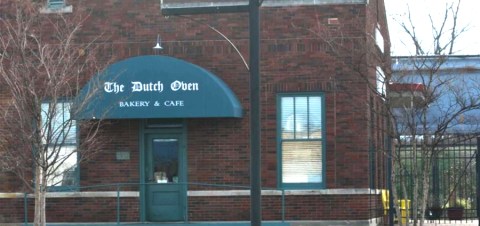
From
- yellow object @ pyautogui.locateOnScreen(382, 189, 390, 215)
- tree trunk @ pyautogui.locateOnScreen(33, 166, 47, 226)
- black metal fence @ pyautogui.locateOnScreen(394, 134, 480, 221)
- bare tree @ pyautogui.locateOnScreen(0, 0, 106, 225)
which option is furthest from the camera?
yellow object @ pyautogui.locateOnScreen(382, 189, 390, 215)

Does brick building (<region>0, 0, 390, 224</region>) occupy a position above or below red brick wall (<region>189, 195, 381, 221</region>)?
above

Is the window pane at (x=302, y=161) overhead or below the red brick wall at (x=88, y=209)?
overhead

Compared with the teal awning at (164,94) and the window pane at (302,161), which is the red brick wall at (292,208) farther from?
the teal awning at (164,94)

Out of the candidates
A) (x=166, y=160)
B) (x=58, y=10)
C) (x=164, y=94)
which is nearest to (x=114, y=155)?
(x=166, y=160)

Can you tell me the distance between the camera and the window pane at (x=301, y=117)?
16.7 meters

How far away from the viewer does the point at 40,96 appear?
13.2m

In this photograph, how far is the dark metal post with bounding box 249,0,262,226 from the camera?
10.0 meters

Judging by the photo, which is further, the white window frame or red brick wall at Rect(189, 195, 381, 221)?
the white window frame

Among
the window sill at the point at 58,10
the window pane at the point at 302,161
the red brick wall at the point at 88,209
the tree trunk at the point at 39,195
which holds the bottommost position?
the red brick wall at the point at 88,209

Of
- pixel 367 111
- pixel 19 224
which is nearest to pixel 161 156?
pixel 19 224

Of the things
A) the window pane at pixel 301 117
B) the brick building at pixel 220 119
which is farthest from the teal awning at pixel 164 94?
the window pane at pixel 301 117

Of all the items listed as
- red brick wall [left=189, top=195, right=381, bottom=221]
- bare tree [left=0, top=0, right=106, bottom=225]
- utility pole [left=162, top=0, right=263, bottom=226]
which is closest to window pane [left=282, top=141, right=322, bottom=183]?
red brick wall [left=189, top=195, right=381, bottom=221]

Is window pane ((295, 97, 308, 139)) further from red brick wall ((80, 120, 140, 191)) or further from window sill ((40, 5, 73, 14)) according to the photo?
window sill ((40, 5, 73, 14))

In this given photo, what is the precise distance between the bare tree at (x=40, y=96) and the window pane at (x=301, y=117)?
423cm
